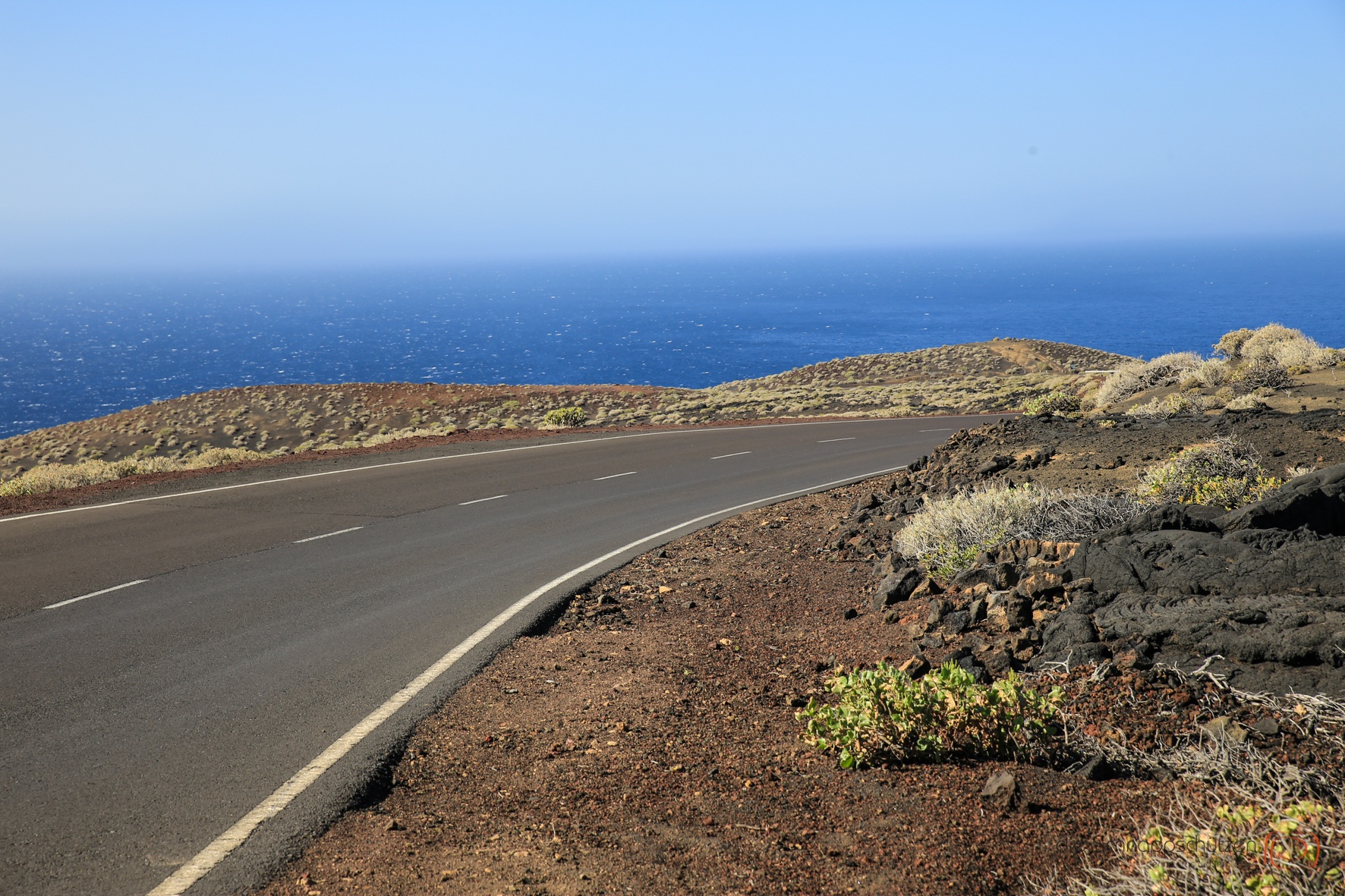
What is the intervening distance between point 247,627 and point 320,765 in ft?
11.3

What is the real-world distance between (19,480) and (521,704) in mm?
15237

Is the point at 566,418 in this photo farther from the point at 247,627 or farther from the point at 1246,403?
the point at 247,627

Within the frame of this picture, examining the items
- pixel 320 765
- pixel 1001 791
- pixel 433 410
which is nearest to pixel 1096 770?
pixel 1001 791

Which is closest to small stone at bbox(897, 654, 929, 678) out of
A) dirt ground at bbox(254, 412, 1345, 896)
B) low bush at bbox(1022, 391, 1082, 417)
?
dirt ground at bbox(254, 412, 1345, 896)

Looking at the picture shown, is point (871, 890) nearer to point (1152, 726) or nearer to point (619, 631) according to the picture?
point (1152, 726)

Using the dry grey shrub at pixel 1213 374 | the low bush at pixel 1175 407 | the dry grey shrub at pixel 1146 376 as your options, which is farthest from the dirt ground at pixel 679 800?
the dry grey shrub at pixel 1146 376

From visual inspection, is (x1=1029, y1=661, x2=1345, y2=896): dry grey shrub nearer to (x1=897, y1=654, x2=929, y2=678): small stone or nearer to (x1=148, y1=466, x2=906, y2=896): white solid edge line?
(x1=897, y1=654, x2=929, y2=678): small stone

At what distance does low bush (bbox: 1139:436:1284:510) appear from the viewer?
29.2ft

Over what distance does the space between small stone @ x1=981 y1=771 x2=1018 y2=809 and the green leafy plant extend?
1027 inches

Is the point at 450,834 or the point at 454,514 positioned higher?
the point at 450,834

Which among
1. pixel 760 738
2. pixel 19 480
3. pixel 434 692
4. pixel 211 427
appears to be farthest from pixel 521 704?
pixel 211 427

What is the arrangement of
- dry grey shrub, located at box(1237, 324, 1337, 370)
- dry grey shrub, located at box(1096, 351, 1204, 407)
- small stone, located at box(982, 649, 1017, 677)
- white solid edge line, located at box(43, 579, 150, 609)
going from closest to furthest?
small stone, located at box(982, 649, 1017, 677), white solid edge line, located at box(43, 579, 150, 609), dry grey shrub, located at box(1237, 324, 1337, 370), dry grey shrub, located at box(1096, 351, 1204, 407)

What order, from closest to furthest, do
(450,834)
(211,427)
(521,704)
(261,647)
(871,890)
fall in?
(871,890)
(450,834)
(521,704)
(261,647)
(211,427)

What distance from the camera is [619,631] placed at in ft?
27.0
